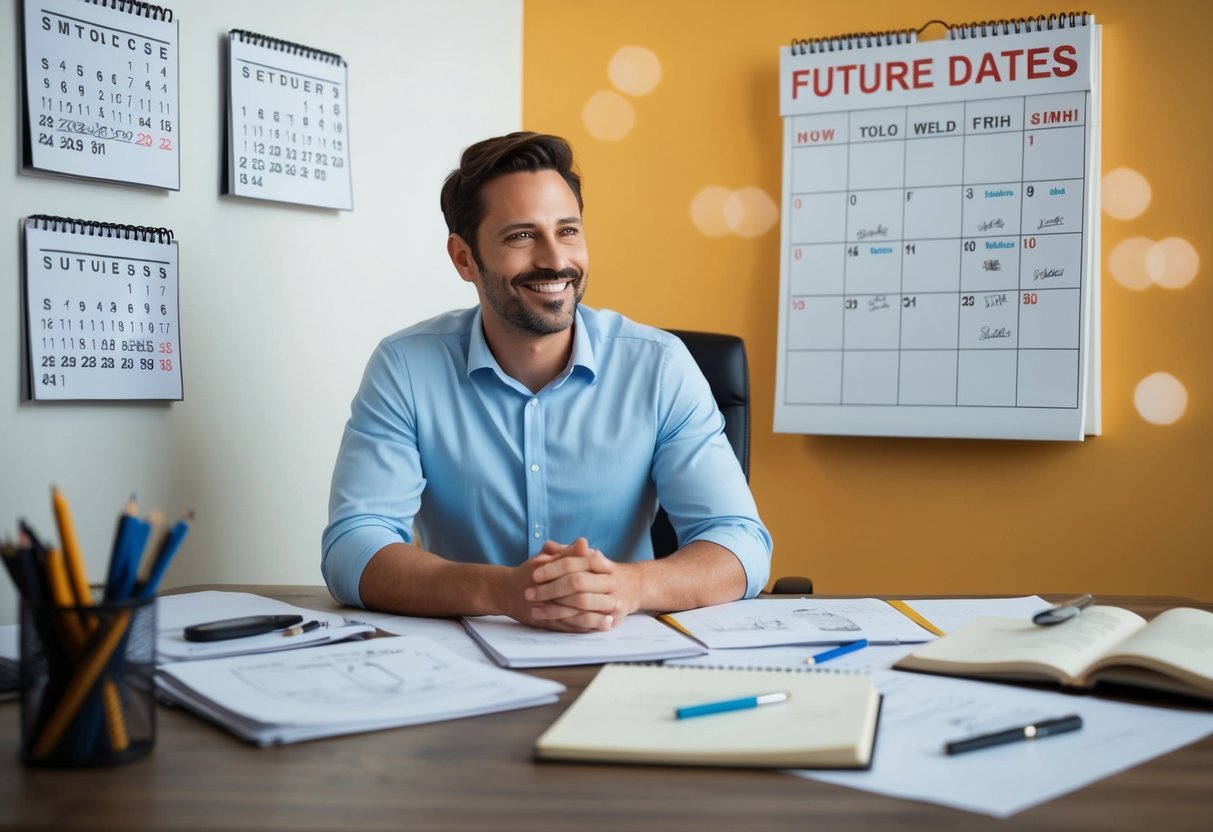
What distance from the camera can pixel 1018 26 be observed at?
2344 millimetres

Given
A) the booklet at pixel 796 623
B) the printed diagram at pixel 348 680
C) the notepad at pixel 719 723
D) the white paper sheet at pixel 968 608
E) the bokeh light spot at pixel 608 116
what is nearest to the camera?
the notepad at pixel 719 723

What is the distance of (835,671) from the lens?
983 mm

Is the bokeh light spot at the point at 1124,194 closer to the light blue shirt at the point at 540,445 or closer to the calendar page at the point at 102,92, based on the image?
the light blue shirt at the point at 540,445

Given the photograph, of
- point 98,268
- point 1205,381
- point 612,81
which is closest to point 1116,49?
point 1205,381

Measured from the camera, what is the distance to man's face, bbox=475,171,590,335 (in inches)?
68.9

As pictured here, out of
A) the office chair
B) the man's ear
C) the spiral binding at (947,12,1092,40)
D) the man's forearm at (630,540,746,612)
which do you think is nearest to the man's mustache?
the man's ear

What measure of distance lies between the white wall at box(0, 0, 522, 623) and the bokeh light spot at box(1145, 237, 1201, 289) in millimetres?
1510

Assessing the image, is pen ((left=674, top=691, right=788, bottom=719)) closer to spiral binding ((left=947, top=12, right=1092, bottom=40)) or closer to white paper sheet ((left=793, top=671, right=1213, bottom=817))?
white paper sheet ((left=793, top=671, right=1213, bottom=817))

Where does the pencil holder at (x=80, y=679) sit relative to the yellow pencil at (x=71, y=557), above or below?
below

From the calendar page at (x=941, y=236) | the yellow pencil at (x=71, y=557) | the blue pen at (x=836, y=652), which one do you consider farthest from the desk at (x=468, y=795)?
the calendar page at (x=941, y=236)

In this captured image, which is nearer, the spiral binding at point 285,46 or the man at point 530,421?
the man at point 530,421

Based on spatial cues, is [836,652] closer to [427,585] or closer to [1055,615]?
[1055,615]

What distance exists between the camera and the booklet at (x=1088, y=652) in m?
0.98

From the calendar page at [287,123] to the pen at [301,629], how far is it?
3.42 ft
